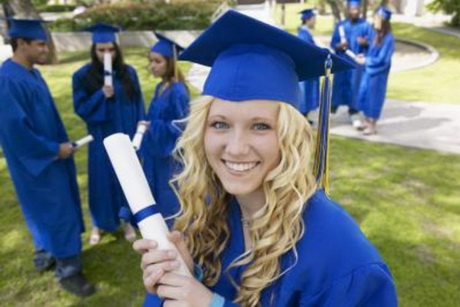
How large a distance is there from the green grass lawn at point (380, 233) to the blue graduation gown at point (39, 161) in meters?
0.41

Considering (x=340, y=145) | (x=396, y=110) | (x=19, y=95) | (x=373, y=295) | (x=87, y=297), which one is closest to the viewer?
(x=373, y=295)

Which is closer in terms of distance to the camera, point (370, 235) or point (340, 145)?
point (370, 235)

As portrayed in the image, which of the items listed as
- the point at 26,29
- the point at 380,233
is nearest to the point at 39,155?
the point at 26,29

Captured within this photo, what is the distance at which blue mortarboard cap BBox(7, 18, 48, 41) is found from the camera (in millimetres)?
3152

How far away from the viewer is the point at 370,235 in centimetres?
407

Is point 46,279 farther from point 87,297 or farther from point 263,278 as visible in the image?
point 263,278

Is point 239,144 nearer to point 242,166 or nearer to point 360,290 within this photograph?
point 242,166

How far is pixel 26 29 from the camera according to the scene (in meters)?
3.16

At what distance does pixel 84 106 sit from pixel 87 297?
4.95ft

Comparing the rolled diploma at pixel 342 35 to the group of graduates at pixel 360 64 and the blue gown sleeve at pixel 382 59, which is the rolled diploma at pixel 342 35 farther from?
the blue gown sleeve at pixel 382 59

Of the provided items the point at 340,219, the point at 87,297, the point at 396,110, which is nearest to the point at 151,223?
the point at 340,219

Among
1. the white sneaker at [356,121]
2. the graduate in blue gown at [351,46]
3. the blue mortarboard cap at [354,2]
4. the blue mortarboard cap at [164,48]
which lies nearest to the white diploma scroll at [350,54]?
the graduate in blue gown at [351,46]

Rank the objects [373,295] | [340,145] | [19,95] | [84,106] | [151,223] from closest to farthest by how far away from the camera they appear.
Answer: [373,295]
[151,223]
[19,95]
[84,106]
[340,145]

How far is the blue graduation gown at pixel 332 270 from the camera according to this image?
127 cm
